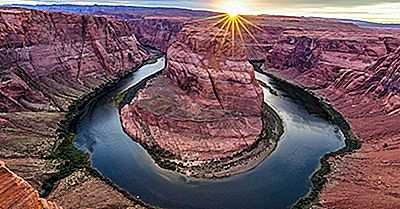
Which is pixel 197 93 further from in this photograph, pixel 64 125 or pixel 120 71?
pixel 120 71

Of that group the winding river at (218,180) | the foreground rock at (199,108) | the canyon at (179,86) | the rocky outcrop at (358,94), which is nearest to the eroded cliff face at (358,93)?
the rocky outcrop at (358,94)

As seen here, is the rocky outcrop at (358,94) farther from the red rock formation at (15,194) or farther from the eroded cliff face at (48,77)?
the red rock formation at (15,194)

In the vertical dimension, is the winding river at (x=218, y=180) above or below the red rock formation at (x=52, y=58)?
below

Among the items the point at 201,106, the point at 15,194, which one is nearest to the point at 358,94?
the point at 201,106

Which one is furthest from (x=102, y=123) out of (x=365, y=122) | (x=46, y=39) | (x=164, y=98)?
(x=365, y=122)

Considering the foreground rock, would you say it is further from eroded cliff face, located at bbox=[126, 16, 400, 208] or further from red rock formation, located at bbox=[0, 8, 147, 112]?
red rock formation, located at bbox=[0, 8, 147, 112]

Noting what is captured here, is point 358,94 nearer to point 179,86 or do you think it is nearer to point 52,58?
point 179,86
